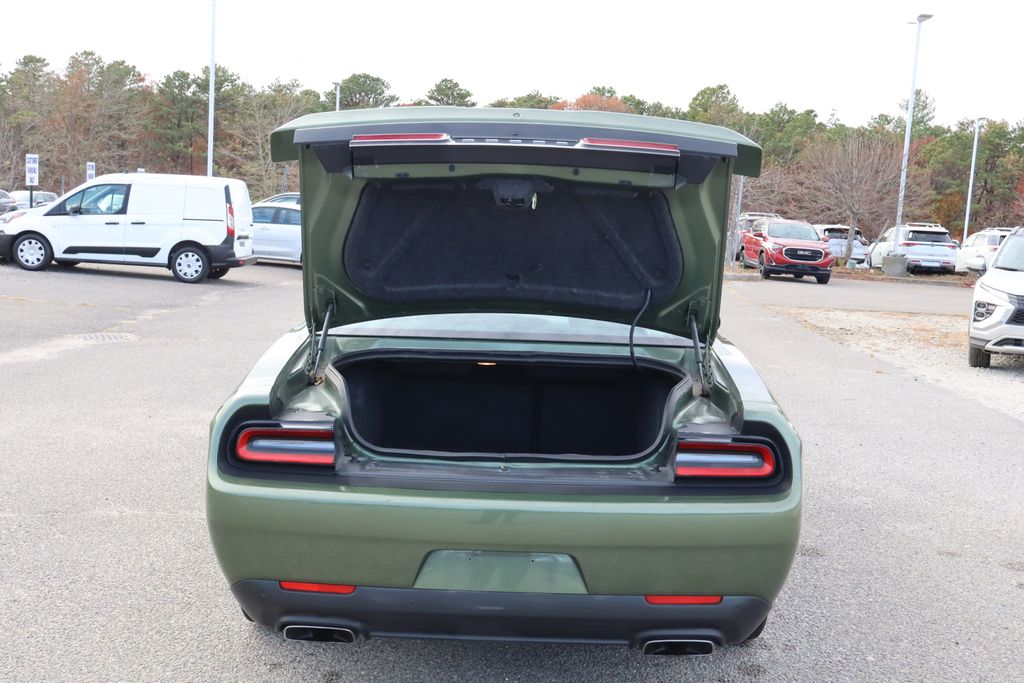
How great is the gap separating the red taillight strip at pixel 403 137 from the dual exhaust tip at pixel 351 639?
55.8 inches

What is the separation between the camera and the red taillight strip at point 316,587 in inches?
107

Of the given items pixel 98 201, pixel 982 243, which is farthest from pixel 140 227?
pixel 982 243

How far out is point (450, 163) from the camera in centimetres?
302

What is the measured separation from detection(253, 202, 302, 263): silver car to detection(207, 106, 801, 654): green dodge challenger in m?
19.7

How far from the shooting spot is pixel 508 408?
402 centimetres

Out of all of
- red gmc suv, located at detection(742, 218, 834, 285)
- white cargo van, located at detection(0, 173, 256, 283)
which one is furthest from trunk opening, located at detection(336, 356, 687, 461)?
red gmc suv, located at detection(742, 218, 834, 285)

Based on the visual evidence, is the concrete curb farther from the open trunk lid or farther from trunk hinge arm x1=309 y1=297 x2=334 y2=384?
trunk hinge arm x1=309 y1=297 x2=334 y2=384

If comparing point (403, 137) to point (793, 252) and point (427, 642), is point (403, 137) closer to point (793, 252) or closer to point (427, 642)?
point (427, 642)

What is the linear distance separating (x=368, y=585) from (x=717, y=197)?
1655 mm

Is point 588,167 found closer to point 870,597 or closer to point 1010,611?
point 870,597

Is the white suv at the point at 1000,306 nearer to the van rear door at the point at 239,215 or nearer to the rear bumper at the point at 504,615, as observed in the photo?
the rear bumper at the point at 504,615

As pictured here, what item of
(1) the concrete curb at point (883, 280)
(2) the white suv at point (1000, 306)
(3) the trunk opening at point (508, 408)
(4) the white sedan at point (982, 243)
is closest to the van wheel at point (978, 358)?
(2) the white suv at point (1000, 306)

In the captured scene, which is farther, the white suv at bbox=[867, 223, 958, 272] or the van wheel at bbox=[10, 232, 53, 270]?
the white suv at bbox=[867, 223, 958, 272]

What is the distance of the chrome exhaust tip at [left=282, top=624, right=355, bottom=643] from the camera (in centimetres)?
276
